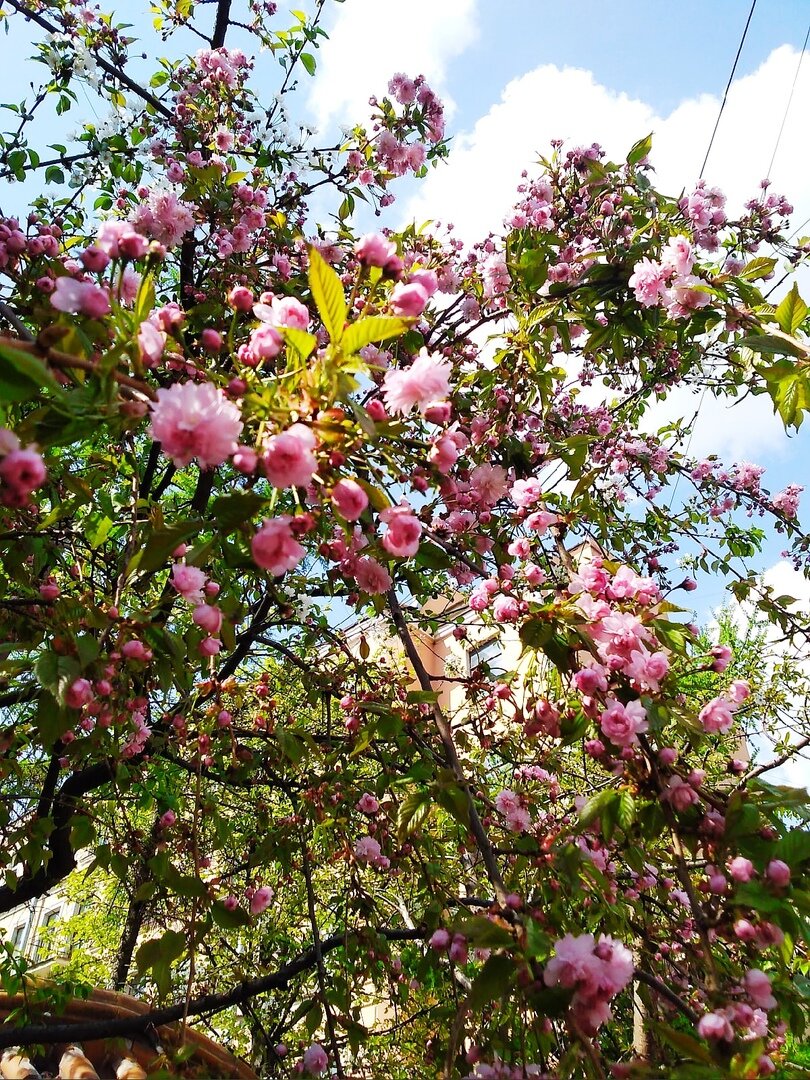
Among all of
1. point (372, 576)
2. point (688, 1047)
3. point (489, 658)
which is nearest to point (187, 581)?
point (372, 576)

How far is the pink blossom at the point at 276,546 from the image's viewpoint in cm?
96

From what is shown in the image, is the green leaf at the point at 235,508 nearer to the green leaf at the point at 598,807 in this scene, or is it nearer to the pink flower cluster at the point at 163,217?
the green leaf at the point at 598,807

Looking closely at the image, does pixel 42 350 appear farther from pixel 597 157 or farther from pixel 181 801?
pixel 597 157

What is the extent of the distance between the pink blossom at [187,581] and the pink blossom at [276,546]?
1.45 feet

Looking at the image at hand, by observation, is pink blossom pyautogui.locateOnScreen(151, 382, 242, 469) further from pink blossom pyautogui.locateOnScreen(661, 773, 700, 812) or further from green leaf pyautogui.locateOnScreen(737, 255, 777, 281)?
green leaf pyautogui.locateOnScreen(737, 255, 777, 281)

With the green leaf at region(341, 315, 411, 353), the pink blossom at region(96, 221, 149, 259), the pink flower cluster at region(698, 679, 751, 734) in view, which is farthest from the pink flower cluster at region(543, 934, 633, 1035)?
the pink blossom at region(96, 221, 149, 259)

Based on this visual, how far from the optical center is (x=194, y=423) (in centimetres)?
89

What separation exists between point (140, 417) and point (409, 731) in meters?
1.30

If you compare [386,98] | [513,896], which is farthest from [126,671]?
[386,98]

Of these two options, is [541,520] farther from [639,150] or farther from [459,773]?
[639,150]

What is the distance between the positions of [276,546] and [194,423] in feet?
0.66

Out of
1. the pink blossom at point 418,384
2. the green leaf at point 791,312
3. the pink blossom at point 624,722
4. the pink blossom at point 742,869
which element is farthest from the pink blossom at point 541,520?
the pink blossom at point 742,869

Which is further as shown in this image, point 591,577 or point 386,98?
point 386,98

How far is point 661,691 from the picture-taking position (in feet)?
4.98
